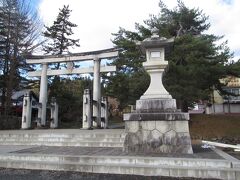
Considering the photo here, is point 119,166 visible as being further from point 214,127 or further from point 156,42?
point 214,127

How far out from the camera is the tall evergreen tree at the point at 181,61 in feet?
48.7

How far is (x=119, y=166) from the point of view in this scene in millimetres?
6559

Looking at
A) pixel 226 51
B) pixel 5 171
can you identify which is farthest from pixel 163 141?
pixel 226 51

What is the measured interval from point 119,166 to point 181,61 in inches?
419

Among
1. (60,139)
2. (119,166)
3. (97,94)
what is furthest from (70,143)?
(97,94)

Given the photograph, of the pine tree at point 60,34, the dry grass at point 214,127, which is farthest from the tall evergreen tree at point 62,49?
the dry grass at point 214,127

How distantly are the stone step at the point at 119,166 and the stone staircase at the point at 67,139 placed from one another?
3318 mm

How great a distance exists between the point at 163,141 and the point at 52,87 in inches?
766

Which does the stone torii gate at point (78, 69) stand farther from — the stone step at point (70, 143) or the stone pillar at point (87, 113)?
the stone step at point (70, 143)

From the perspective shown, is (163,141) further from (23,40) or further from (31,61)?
(23,40)

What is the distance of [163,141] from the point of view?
8156mm

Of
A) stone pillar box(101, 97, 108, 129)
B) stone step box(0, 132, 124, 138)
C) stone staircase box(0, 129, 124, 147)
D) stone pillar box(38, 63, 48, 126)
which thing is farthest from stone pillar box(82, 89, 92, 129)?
stone pillar box(38, 63, 48, 126)

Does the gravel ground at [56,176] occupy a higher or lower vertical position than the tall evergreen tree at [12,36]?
lower

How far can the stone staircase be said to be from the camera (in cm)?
1060
